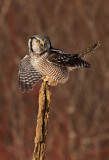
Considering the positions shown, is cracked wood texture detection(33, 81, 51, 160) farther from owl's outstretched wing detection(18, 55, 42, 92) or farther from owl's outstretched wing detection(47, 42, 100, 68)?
owl's outstretched wing detection(18, 55, 42, 92)

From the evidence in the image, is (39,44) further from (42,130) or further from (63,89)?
(63,89)

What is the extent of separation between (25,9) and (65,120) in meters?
2.46

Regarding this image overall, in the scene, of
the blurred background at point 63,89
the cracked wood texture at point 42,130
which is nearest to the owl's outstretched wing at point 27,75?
the cracked wood texture at point 42,130

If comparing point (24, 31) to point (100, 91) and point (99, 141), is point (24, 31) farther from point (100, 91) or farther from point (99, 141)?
point (99, 141)

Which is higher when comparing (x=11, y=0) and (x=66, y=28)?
(x=11, y=0)

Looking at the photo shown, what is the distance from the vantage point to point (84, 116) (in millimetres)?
8352

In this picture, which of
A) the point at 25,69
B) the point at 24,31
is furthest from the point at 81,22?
the point at 25,69

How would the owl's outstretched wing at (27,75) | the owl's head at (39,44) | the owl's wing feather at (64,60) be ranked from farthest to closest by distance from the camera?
the owl's outstretched wing at (27,75) → the owl's wing feather at (64,60) → the owl's head at (39,44)

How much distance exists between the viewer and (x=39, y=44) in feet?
11.0

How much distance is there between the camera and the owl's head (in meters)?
3.29

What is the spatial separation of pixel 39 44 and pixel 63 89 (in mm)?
4822

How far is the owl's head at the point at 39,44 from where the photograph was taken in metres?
3.29

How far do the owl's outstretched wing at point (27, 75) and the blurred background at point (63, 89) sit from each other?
138 inches

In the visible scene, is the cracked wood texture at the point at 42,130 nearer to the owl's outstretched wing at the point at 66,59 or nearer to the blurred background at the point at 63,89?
the owl's outstretched wing at the point at 66,59
